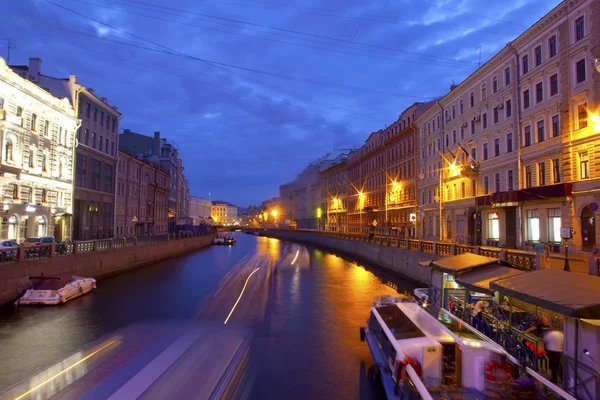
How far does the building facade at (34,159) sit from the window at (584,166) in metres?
39.7

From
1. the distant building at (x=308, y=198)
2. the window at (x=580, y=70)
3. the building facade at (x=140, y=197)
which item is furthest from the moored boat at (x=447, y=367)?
the distant building at (x=308, y=198)

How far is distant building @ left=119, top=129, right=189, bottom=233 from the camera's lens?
86.1 meters

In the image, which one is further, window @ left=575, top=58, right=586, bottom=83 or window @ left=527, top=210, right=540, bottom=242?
window @ left=527, top=210, right=540, bottom=242

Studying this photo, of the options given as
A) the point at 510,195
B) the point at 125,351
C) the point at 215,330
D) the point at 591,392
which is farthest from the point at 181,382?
the point at 510,195

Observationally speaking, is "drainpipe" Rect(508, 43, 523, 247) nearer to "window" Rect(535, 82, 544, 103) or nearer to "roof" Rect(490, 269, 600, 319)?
"window" Rect(535, 82, 544, 103)

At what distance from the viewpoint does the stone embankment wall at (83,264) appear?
68.7 ft

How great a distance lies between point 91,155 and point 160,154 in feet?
153

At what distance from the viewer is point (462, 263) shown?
16.0 meters

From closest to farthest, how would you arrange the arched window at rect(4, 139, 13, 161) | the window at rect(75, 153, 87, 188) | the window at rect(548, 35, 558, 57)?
1. the window at rect(548, 35, 558, 57)
2. the arched window at rect(4, 139, 13, 161)
3. the window at rect(75, 153, 87, 188)

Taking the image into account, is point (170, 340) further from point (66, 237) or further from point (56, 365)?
point (66, 237)

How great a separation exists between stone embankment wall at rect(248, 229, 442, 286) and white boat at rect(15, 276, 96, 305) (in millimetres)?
23068

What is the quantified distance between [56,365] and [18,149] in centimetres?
2646

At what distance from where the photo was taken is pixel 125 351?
539 inches

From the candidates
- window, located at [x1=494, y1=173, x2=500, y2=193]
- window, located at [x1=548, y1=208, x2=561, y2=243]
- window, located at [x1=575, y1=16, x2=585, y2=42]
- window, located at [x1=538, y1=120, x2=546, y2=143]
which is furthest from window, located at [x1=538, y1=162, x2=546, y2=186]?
window, located at [x1=575, y1=16, x2=585, y2=42]
